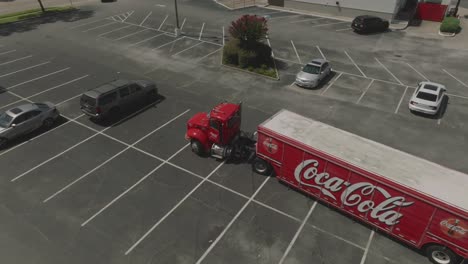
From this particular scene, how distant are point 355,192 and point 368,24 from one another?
3046 cm

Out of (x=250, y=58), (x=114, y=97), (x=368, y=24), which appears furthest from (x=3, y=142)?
(x=368, y=24)

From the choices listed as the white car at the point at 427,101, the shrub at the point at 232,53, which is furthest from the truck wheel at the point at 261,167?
the shrub at the point at 232,53

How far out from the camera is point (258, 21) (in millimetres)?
26203

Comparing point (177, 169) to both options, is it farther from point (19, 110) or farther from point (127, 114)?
point (19, 110)

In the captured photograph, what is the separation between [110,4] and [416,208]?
54216mm

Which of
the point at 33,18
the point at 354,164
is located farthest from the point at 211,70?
the point at 33,18

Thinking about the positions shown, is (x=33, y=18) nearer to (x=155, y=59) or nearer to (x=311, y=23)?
(x=155, y=59)

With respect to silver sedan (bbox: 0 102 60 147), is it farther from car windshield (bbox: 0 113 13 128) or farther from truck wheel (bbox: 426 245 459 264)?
truck wheel (bbox: 426 245 459 264)

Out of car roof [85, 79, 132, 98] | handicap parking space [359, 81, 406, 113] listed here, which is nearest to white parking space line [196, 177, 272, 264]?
handicap parking space [359, 81, 406, 113]

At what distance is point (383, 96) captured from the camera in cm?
2298

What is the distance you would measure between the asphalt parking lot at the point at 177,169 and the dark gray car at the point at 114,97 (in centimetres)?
88

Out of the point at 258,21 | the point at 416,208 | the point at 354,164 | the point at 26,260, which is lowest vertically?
the point at 26,260

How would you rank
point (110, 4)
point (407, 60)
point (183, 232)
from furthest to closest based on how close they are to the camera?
point (110, 4), point (407, 60), point (183, 232)

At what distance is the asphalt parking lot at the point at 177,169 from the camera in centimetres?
1193
